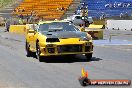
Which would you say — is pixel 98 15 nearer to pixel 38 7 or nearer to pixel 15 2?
pixel 38 7

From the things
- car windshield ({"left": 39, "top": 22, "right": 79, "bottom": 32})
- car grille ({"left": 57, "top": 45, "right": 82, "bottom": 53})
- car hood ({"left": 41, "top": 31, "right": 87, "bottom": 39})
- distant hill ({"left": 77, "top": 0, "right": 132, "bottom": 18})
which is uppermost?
car windshield ({"left": 39, "top": 22, "right": 79, "bottom": 32})

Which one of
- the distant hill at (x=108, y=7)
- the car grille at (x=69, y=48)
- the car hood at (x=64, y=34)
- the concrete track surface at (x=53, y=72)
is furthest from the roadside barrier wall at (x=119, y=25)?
the car grille at (x=69, y=48)

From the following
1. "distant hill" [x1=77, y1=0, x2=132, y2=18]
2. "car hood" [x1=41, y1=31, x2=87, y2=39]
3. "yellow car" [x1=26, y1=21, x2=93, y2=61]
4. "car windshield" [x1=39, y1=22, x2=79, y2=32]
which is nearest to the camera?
"yellow car" [x1=26, y1=21, x2=93, y2=61]

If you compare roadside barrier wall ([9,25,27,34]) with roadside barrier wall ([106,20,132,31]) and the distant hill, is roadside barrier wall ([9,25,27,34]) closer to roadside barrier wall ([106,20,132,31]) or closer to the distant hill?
roadside barrier wall ([106,20,132,31])

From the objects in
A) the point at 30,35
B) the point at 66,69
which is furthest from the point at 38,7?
the point at 66,69

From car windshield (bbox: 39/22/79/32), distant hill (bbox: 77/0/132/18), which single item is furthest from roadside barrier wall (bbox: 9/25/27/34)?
car windshield (bbox: 39/22/79/32)

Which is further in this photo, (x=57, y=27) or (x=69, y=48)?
(x=57, y=27)

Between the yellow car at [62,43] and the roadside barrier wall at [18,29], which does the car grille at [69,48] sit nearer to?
the yellow car at [62,43]

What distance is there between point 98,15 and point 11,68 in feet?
201

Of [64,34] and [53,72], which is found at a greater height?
[64,34]

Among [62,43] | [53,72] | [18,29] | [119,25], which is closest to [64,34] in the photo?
[62,43]

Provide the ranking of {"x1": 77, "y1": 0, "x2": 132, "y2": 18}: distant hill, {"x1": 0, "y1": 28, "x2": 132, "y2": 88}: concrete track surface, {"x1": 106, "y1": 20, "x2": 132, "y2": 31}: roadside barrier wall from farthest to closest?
{"x1": 77, "y1": 0, "x2": 132, "y2": 18}: distant hill
{"x1": 106, "y1": 20, "x2": 132, "y2": 31}: roadside barrier wall
{"x1": 0, "y1": 28, "x2": 132, "y2": 88}: concrete track surface

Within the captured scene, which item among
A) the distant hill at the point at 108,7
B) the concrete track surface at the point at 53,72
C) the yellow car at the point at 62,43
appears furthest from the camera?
the distant hill at the point at 108,7

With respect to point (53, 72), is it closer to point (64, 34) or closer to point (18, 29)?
point (64, 34)
